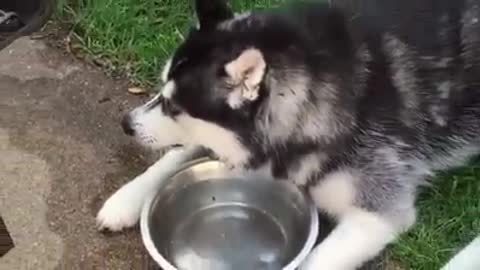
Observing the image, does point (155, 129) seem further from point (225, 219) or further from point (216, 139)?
point (225, 219)

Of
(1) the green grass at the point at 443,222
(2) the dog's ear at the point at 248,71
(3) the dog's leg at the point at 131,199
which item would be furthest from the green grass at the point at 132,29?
(2) the dog's ear at the point at 248,71

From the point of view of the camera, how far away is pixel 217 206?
295 cm

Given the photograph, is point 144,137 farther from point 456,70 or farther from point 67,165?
point 456,70

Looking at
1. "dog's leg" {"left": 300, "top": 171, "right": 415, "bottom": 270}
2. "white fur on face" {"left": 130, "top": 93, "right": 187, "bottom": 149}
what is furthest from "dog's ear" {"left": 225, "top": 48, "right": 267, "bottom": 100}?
"dog's leg" {"left": 300, "top": 171, "right": 415, "bottom": 270}

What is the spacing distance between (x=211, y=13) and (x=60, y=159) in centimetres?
77

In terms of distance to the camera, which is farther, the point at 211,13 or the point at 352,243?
the point at 352,243

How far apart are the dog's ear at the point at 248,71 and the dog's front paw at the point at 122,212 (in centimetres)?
58

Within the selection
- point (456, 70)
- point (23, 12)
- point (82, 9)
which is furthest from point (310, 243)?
point (23, 12)

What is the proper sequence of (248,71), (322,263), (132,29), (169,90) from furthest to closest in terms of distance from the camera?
1. (132,29)
2. (322,263)
3. (169,90)
4. (248,71)

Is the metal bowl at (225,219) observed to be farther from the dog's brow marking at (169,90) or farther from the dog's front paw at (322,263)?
the dog's brow marking at (169,90)

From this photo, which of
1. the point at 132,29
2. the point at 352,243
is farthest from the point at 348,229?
the point at 132,29

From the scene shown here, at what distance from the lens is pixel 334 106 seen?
8.62ft

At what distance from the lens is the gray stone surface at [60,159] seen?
2.88 m

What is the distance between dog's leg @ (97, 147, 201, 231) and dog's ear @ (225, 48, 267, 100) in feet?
1.50
